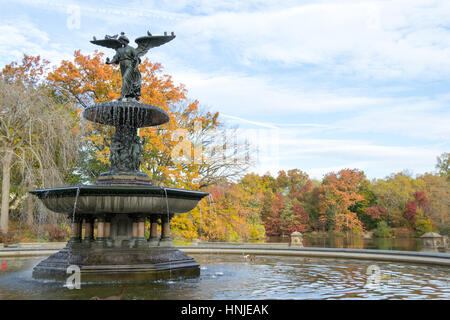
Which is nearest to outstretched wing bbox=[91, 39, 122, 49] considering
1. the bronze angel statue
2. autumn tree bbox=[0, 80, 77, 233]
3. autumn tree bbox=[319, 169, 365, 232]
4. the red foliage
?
the bronze angel statue

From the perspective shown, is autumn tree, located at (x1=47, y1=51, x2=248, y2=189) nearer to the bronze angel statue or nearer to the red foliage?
the bronze angel statue

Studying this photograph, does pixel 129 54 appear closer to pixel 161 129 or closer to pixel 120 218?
pixel 120 218

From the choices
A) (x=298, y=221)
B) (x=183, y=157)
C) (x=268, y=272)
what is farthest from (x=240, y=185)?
(x=298, y=221)

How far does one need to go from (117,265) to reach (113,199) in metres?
1.32

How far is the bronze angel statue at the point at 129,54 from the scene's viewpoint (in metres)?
9.47

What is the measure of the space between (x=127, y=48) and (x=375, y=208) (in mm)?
50729

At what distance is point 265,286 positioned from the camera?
22.3 feet

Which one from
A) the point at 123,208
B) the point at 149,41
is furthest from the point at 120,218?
the point at 149,41

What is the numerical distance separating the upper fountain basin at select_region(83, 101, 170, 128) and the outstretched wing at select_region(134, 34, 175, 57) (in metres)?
1.51

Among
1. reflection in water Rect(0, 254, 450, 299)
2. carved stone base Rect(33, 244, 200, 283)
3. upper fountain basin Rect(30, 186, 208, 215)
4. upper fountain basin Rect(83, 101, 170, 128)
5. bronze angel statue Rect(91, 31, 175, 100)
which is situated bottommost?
reflection in water Rect(0, 254, 450, 299)

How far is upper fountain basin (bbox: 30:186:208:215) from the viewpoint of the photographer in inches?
302

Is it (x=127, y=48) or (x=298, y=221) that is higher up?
(x=127, y=48)

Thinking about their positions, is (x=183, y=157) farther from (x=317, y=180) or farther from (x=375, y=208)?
(x=317, y=180)
